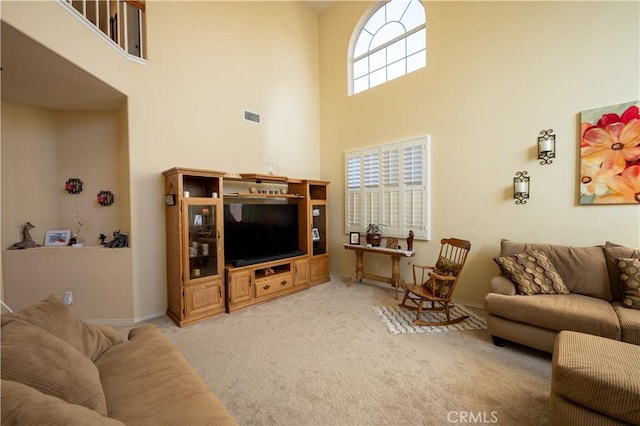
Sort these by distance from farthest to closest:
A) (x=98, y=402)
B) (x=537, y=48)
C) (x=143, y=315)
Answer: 1. (x=143, y=315)
2. (x=537, y=48)
3. (x=98, y=402)

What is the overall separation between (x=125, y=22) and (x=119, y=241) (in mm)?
2682

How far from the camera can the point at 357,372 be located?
2.22m

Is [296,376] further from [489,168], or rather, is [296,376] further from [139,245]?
[489,168]

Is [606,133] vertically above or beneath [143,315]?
above

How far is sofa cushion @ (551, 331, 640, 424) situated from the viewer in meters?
1.34

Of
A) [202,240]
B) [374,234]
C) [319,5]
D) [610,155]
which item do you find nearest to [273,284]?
[202,240]

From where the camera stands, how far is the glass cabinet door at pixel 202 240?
10.9ft

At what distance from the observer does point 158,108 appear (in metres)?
3.44

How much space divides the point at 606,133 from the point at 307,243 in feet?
12.7

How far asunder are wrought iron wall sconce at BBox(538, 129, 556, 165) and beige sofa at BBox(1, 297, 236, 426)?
3.86 m

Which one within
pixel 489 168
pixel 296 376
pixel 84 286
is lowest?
pixel 296 376

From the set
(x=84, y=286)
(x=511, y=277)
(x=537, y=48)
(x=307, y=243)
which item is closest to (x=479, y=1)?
(x=537, y=48)

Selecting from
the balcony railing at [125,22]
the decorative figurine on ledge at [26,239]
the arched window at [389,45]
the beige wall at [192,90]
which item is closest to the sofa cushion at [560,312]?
the arched window at [389,45]

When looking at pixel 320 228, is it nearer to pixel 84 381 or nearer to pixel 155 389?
pixel 155 389
